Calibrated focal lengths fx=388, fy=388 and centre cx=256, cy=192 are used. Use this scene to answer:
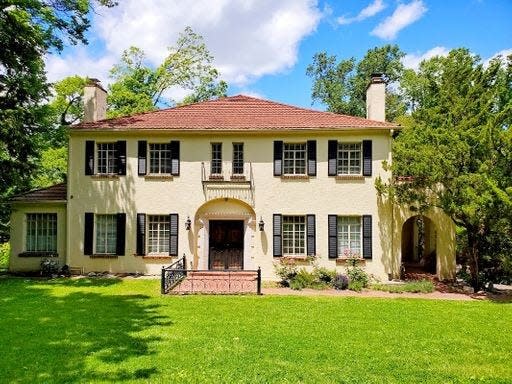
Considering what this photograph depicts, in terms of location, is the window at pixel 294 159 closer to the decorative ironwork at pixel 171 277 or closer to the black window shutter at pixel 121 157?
the decorative ironwork at pixel 171 277

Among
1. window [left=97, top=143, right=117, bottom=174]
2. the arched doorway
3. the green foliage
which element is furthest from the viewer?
the green foliage

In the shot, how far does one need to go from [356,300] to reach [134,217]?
34.0 feet

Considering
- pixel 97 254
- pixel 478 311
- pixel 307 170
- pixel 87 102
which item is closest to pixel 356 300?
pixel 478 311

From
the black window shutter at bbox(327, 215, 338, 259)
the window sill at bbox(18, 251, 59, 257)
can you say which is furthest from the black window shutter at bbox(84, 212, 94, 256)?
the black window shutter at bbox(327, 215, 338, 259)

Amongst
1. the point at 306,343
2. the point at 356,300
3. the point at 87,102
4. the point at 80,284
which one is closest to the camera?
the point at 306,343

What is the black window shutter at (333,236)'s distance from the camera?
56.1ft

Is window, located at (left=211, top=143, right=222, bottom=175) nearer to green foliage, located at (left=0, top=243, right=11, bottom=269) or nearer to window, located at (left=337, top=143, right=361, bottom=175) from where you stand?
window, located at (left=337, top=143, right=361, bottom=175)

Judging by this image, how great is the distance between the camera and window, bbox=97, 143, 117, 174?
1827 cm

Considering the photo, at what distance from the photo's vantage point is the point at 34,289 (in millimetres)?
14617

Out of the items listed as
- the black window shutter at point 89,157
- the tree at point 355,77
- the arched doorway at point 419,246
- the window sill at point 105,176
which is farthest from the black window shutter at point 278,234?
the tree at point 355,77

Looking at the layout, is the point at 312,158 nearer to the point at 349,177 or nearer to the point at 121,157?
the point at 349,177

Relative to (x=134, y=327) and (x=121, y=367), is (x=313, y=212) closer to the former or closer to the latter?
(x=134, y=327)

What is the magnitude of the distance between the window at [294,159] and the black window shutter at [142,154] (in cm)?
641

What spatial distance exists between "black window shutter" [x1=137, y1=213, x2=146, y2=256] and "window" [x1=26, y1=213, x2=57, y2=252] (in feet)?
14.1
